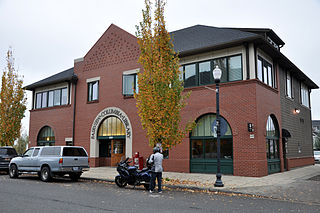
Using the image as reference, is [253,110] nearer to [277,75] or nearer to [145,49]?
[277,75]

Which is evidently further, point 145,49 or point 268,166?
point 268,166

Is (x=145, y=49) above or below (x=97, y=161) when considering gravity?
above

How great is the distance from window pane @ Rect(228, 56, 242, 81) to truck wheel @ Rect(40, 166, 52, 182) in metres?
10.9

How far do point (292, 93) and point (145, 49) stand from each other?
13.3 meters

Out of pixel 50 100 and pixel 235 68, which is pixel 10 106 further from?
pixel 235 68

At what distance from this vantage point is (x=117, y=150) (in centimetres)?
2273

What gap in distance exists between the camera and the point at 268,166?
56.2ft

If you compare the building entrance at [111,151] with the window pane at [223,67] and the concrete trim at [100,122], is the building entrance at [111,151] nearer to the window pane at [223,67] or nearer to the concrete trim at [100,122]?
the concrete trim at [100,122]

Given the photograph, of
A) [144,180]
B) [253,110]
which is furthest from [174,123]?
[253,110]

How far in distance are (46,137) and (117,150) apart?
26.3ft

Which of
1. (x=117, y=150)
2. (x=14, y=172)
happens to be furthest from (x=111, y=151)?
(x=14, y=172)

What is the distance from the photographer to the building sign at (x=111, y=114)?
2150 cm

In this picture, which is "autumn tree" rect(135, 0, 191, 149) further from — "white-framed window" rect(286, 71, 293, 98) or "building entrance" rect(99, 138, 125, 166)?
"white-framed window" rect(286, 71, 293, 98)

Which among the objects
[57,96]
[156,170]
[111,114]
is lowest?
[156,170]
